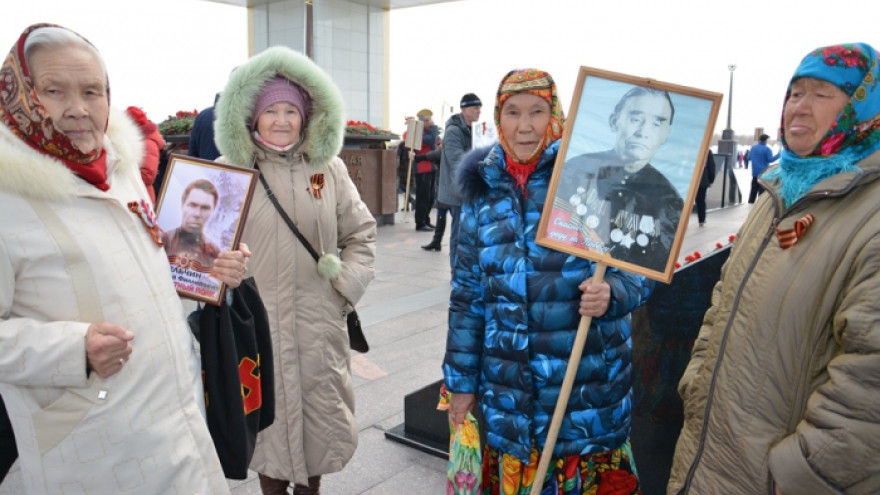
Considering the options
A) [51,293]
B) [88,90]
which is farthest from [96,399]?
[88,90]

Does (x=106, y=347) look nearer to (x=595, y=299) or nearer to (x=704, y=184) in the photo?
(x=595, y=299)

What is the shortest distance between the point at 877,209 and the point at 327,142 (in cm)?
213

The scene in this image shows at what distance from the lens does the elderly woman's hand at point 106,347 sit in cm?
171

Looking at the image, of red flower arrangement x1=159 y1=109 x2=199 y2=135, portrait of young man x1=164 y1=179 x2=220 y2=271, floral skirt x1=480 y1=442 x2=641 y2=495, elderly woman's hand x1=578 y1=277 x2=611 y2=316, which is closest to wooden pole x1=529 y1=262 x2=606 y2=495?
elderly woman's hand x1=578 y1=277 x2=611 y2=316

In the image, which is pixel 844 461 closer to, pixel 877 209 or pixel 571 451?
pixel 877 209

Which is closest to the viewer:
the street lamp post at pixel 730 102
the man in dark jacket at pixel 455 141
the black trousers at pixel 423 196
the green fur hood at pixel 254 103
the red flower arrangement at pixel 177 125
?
the green fur hood at pixel 254 103

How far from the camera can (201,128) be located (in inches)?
229

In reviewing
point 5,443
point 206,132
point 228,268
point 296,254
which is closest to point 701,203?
point 206,132

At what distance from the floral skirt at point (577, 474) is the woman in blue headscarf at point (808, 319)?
0.36m

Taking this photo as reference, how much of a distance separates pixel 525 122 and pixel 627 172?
40cm

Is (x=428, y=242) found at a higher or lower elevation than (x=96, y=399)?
lower

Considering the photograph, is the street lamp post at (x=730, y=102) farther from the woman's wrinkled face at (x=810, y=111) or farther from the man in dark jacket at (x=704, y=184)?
the woman's wrinkled face at (x=810, y=111)

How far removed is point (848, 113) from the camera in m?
1.91

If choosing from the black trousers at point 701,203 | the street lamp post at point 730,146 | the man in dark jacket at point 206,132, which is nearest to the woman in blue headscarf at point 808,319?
the man in dark jacket at point 206,132
